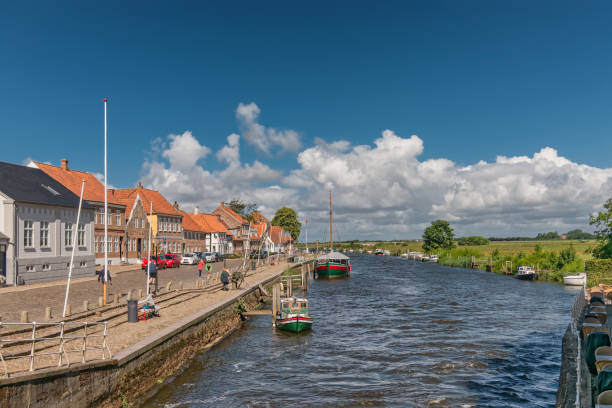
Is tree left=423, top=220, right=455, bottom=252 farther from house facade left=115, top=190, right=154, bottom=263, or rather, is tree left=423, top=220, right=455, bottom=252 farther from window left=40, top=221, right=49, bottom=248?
window left=40, top=221, right=49, bottom=248

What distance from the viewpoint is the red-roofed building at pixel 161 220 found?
70.8 meters

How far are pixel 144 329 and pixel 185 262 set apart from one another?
44.9 m

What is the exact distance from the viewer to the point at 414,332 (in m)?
28.8

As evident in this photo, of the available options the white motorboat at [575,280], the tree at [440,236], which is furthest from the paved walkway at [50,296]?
the tree at [440,236]

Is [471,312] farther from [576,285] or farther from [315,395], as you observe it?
[576,285]

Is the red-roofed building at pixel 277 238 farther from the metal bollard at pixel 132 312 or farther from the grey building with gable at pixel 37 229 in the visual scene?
the metal bollard at pixel 132 312

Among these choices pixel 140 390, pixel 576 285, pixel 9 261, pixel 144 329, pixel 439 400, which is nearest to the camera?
pixel 140 390

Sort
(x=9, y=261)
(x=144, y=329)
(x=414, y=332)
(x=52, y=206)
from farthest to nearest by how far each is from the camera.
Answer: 1. (x=52, y=206)
2. (x=9, y=261)
3. (x=414, y=332)
4. (x=144, y=329)

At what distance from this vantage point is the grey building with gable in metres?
32.7

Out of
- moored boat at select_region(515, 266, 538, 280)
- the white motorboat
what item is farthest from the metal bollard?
moored boat at select_region(515, 266, 538, 280)

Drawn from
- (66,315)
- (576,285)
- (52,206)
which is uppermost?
(52,206)

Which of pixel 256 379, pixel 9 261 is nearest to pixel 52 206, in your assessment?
pixel 9 261

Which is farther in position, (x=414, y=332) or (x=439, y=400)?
(x=414, y=332)

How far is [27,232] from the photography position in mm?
34188
